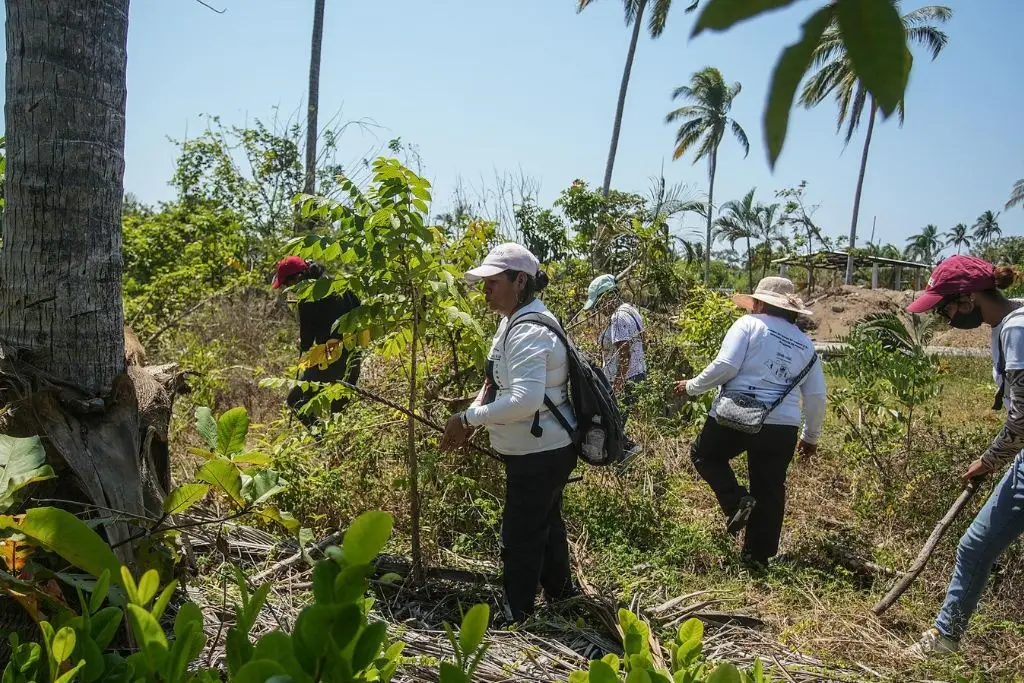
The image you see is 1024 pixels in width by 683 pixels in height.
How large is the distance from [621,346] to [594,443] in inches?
101

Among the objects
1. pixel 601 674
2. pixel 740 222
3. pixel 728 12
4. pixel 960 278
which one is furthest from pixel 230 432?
pixel 740 222

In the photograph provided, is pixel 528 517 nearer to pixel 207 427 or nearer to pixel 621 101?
pixel 207 427

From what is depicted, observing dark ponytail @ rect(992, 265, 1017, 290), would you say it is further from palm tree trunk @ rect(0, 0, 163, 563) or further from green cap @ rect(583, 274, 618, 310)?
palm tree trunk @ rect(0, 0, 163, 563)

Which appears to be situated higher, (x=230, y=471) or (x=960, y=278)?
(x=960, y=278)

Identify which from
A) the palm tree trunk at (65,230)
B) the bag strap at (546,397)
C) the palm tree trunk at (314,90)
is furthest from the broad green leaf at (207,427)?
the palm tree trunk at (314,90)

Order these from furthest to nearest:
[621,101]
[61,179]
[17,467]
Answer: [621,101]
[61,179]
[17,467]

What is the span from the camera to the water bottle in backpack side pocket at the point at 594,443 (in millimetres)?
3125

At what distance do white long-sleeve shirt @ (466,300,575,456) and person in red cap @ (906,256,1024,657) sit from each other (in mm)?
1694

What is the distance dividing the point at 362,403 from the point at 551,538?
4.77 feet

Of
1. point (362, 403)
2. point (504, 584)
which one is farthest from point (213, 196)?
point (504, 584)

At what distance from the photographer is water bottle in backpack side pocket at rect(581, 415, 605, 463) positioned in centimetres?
312

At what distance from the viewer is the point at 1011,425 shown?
9.95 ft

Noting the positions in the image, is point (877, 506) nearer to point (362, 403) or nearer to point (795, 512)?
point (795, 512)

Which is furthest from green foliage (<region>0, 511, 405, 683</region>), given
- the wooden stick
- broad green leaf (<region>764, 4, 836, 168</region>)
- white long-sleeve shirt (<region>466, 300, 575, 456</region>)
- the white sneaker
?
the wooden stick
